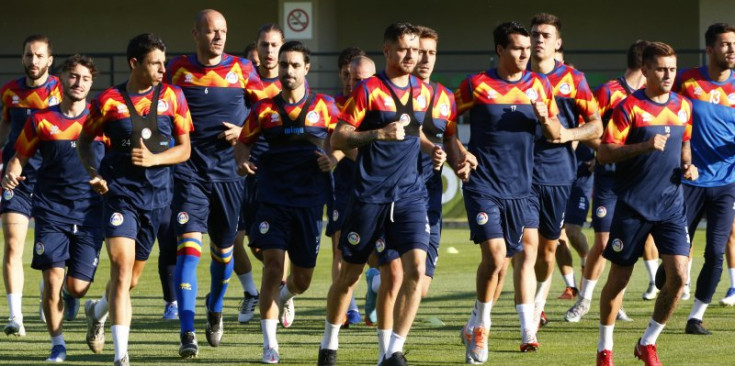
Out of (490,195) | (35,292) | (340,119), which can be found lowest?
(35,292)

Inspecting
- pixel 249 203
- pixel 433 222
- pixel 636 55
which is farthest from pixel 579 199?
pixel 249 203

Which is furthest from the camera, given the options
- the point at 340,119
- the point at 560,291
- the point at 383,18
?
the point at 383,18

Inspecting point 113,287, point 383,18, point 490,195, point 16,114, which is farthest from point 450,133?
point 383,18

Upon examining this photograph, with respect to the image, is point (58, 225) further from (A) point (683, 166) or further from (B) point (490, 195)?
(A) point (683, 166)

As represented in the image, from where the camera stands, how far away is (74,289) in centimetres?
1012

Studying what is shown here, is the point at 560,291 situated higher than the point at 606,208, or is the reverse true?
the point at 606,208

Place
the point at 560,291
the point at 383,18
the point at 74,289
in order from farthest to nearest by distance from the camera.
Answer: the point at 383,18 < the point at 560,291 < the point at 74,289

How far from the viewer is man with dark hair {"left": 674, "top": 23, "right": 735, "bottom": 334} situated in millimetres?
10648

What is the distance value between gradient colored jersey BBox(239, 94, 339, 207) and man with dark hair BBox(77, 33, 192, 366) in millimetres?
645

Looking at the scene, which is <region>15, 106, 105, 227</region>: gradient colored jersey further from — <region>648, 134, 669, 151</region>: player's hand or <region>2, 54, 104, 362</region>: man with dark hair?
<region>648, 134, 669, 151</region>: player's hand

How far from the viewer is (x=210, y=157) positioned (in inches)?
403

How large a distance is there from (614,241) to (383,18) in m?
24.7

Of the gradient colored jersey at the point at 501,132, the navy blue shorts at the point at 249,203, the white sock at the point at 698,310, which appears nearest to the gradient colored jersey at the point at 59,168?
the navy blue shorts at the point at 249,203

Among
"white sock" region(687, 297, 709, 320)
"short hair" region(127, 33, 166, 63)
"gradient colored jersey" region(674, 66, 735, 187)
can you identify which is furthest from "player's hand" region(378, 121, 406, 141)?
"white sock" region(687, 297, 709, 320)
